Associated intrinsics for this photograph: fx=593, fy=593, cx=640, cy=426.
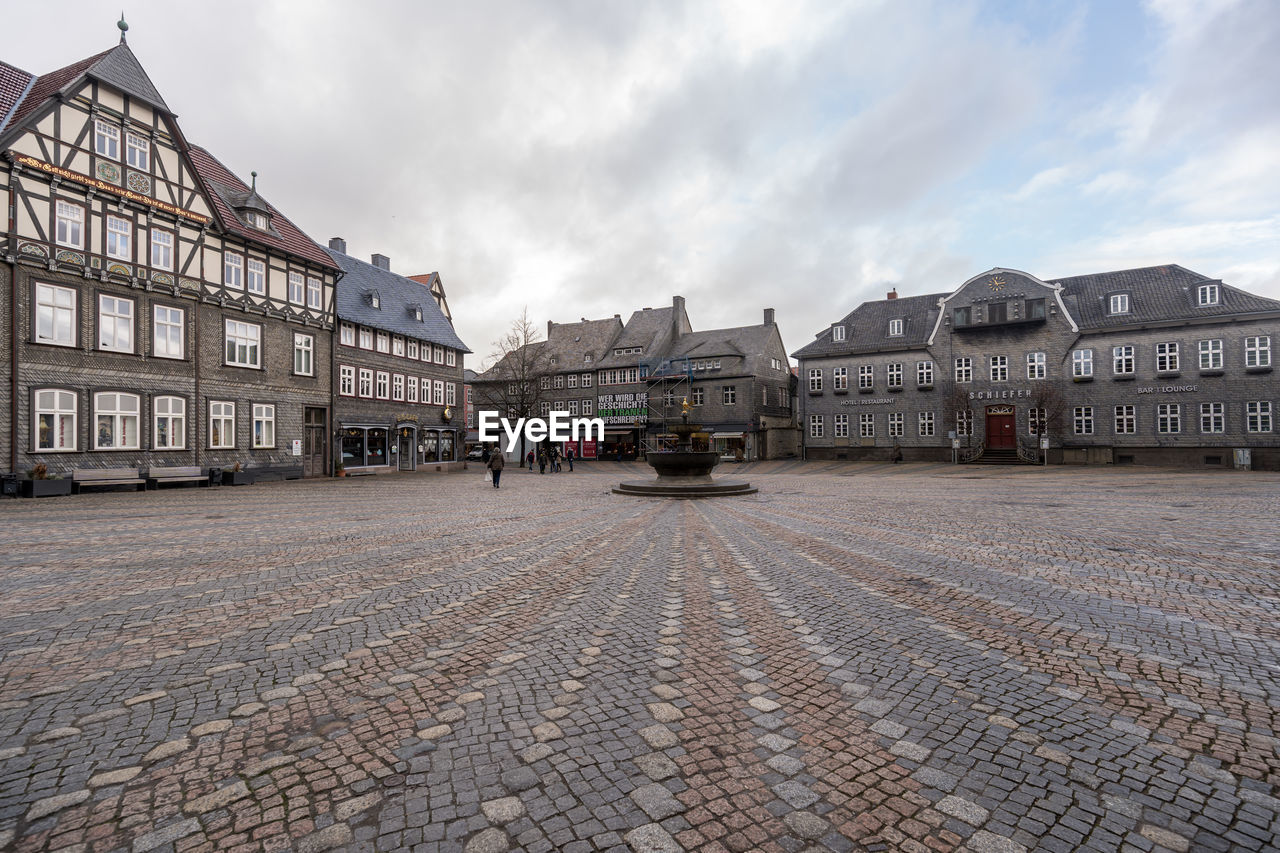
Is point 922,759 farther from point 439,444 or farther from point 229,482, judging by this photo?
point 439,444

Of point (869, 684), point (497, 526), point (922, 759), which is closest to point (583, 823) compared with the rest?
point (922, 759)

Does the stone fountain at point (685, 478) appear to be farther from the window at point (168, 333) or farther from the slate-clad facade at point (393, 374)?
the slate-clad facade at point (393, 374)

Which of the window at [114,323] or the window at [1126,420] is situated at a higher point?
the window at [114,323]

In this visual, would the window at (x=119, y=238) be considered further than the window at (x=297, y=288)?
No

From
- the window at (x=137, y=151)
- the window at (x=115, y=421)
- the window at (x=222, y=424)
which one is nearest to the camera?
the window at (x=115, y=421)

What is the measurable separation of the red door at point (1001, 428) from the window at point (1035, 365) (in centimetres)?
245

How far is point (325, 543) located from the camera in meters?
10.2

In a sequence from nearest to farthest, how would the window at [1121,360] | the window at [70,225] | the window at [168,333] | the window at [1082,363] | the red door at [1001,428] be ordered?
the window at [70,225]
the window at [168,333]
the window at [1121,360]
the window at [1082,363]
the red door at [1001,428]

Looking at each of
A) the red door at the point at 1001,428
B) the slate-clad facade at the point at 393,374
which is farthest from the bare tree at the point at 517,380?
the red door at the point at 1001,428

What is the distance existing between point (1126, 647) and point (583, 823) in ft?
16.3

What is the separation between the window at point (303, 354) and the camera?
2825 centimetres

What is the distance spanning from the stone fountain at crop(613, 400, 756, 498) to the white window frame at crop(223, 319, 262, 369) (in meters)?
17.3

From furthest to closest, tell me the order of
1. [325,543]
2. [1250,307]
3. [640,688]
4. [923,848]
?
1. [1250,307]
2. [325,543]
3. [640,688]
4. [923,848]

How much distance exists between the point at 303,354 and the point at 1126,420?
4570 cm
